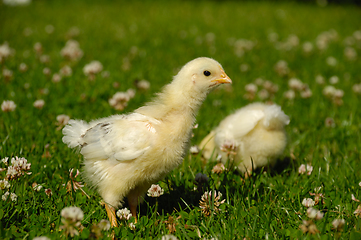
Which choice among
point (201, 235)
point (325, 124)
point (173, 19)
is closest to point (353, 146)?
point (325, 124)

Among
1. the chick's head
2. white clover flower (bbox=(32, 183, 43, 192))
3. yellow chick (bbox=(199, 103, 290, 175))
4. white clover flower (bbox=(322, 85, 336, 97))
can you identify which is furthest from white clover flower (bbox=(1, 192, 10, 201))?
white clover flower (bbox=(322, 85, 336, 97))

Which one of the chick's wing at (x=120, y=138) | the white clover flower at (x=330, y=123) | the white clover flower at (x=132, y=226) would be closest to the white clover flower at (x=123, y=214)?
the white clover flower at (x=132, y=226)

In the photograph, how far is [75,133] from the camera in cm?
317

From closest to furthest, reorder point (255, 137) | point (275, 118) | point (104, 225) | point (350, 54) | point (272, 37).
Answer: point (104, 225)
point (275, 118)
point (255, 137)
point (350, 54)
point (272, 37)

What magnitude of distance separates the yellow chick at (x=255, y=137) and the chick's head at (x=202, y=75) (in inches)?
43.0

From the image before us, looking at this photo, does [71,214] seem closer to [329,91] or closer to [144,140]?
[144,140]

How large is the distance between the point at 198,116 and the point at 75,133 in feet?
7.92

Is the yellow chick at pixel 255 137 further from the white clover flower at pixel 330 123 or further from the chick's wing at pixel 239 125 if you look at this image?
the white clover flower at pixel 330 123

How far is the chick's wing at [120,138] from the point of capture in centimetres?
276

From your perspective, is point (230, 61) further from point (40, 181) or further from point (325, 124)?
point (40, 181)

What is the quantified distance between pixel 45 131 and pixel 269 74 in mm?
4828

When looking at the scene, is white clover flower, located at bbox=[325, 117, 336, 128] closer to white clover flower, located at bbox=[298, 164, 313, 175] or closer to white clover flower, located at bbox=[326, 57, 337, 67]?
white clover flower, located at bbox=[298, 164, 313, 175]

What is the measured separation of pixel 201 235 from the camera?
2.80 metres

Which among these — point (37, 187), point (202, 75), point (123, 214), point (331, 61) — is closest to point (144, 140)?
point (123, 214)
